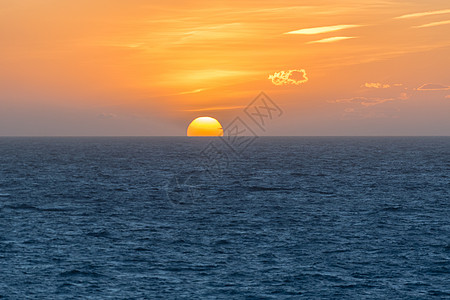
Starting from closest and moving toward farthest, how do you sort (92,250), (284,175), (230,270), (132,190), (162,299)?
1. (162,299)
2. (230,270)
3. (92,250)
4. (132,190)
5. (284,175)

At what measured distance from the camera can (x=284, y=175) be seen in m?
121

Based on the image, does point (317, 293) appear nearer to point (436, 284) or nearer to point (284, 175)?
point (436, 284)

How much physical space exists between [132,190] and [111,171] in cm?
4206

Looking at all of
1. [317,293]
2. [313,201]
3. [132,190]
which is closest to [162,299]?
[317,293]

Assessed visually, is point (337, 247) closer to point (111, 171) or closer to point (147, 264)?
point (147, 264)

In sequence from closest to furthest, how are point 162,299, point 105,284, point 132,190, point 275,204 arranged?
point 162,299, point 105,284, point 275,204, point 132,190

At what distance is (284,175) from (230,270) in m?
80.9

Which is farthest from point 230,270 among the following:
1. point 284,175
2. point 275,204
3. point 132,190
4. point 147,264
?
point 284,175

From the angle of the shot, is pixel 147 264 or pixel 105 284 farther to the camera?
pixel 147 264

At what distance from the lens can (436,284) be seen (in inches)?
1497

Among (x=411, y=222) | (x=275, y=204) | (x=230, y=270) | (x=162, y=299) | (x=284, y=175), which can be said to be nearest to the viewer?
(x=162, y=299)

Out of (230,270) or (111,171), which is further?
(111,171)

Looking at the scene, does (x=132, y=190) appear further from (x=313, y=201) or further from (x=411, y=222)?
(x=411, y=222)

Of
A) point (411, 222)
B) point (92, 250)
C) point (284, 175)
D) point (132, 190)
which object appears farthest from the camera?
point (284, 175)
